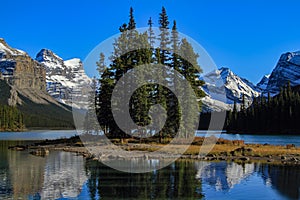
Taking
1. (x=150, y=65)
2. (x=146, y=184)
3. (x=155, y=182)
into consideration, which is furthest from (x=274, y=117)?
(x=146, y=184)

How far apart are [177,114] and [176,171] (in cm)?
2915

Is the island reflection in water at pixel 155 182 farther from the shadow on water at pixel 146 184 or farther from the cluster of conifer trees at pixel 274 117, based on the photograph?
the cluster of conifer trees at pixel 274 117

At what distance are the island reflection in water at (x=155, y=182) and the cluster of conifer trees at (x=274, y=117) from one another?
126 m

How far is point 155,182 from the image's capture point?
107ft

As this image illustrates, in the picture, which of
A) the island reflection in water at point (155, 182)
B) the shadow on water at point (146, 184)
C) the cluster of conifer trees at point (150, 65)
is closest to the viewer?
the shadow on water at point (146, 184)

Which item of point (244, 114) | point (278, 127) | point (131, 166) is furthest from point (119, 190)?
point (244, 114)

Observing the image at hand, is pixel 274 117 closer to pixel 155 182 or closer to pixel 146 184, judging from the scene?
pixel 155 182

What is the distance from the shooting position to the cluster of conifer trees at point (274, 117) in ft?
530

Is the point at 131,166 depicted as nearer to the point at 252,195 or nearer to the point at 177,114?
the point at 252,195

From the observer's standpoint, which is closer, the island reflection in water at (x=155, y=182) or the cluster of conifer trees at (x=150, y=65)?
the island reflection in water at (x=155, y=182)

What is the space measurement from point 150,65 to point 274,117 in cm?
11074

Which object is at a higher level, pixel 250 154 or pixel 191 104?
pixel 191 104

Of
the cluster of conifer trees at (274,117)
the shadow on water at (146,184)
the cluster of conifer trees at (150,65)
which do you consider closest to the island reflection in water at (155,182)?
the shadow on water at (146,184)

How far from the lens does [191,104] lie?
2697 inches
